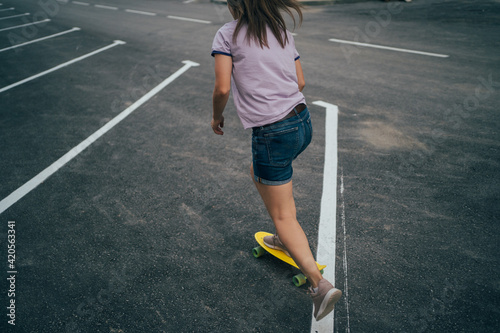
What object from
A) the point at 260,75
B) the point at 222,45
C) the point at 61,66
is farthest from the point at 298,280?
the point at 61,66

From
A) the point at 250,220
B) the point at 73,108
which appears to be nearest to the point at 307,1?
the point at 73,108

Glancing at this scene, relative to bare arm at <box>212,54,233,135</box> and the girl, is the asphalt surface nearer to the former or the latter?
the girl

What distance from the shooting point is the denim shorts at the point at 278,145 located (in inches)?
84.0

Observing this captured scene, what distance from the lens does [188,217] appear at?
336 cm

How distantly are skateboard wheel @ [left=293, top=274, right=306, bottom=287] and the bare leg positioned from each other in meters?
0.27

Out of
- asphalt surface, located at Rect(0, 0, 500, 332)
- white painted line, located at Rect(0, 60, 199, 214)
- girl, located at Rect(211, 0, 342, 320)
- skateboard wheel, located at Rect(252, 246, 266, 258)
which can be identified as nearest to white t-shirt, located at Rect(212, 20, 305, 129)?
A: girl, located at Rect(211, 0, 342, 320)

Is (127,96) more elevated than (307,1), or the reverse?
(307,1)

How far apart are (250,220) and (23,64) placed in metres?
7.80

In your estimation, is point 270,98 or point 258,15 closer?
point 258,15

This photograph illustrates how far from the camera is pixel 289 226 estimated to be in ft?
7.70

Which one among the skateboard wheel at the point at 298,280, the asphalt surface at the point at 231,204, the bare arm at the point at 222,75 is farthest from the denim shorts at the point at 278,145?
the asphalt surface at the point at 231,204

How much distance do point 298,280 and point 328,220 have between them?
833 millimetres

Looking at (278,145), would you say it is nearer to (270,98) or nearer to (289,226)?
(270,98)

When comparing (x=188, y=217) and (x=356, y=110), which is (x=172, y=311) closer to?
(x=188, y=217)
